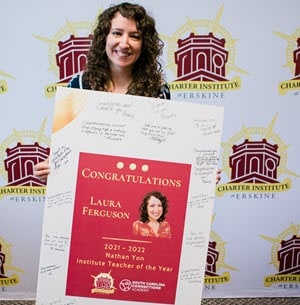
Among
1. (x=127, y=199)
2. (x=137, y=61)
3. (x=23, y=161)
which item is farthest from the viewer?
(x=23, y=161)

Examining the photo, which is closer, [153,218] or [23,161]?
[153,218]

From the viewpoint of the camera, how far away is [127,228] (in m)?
1.14

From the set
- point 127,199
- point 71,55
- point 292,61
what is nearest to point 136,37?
point 127,199

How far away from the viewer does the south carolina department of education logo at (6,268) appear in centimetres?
196

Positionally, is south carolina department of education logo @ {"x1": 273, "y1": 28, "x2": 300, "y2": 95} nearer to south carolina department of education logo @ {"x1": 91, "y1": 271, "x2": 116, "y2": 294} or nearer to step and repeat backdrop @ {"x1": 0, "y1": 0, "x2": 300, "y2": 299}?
step and repeat backdrop @ {"x1": 0, "y1": 0, "x2": 300, "y2": 299}

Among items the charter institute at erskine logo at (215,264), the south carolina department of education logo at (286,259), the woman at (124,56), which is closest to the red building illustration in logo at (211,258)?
the charter institute at erskine logo at (215,264)

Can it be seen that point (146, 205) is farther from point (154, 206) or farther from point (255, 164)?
point (255, 164)

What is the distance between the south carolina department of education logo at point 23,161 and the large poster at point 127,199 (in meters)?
0.76

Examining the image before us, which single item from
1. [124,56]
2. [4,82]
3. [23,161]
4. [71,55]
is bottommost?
[23,161]

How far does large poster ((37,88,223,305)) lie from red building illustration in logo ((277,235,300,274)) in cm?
98

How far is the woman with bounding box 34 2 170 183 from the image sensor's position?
3.90ft

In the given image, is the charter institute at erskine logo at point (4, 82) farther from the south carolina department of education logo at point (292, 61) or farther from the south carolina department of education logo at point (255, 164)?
the south carolina department of education logo at point (292, 61)

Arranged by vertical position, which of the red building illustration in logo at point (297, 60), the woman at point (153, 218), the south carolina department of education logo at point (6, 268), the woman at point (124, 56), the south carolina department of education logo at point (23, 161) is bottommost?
the south carolina department of education logo at point (6, 268)

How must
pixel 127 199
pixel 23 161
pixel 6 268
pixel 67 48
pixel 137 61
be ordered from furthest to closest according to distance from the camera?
pixel 6 268
pixel 23 161
pixel 67 48
pixel 137 61
pixel 127 199
